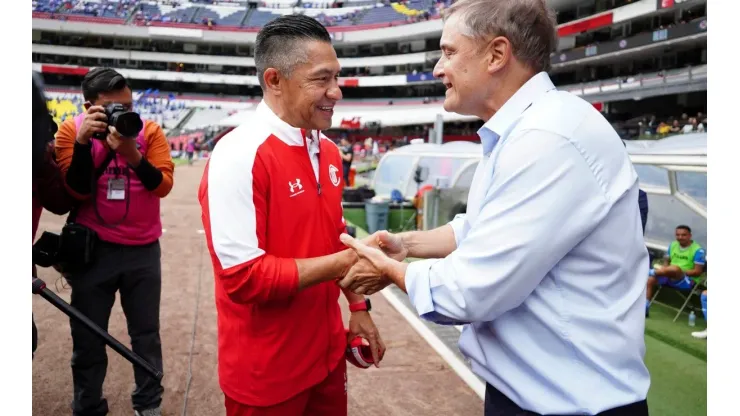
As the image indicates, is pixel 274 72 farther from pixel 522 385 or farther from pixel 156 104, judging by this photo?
pixel 156 104

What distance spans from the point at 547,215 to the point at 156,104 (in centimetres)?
5554

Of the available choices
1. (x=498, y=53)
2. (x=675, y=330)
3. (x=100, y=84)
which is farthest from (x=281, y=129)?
(x=675, y=330)

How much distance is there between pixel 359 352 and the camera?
7.46 feet

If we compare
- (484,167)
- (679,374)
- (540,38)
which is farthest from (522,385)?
(679,374)

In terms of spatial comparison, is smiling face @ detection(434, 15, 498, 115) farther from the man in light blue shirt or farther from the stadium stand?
the stadium stand

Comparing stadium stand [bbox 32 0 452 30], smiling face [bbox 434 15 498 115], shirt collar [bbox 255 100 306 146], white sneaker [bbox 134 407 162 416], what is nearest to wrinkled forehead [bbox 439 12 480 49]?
smiling face [bbox 434 15 498 115]

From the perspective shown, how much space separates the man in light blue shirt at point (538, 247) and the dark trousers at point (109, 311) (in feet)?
6.57

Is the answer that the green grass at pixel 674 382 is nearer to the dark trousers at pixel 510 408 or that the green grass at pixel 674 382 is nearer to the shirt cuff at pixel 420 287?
the dark trousers at pixel 510 408

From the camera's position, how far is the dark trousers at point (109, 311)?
294 cm

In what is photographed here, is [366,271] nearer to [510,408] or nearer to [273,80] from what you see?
[510,408]

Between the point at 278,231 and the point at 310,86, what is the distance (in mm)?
523

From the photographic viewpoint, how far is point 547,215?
1.31 meters

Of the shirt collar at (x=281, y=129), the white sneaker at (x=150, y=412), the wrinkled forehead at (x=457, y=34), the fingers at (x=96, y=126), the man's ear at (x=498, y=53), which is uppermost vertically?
the wrinkled forehead at (x=457, y=34)

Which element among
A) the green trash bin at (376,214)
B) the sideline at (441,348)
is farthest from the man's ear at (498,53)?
the green trash bin at (376,214)
